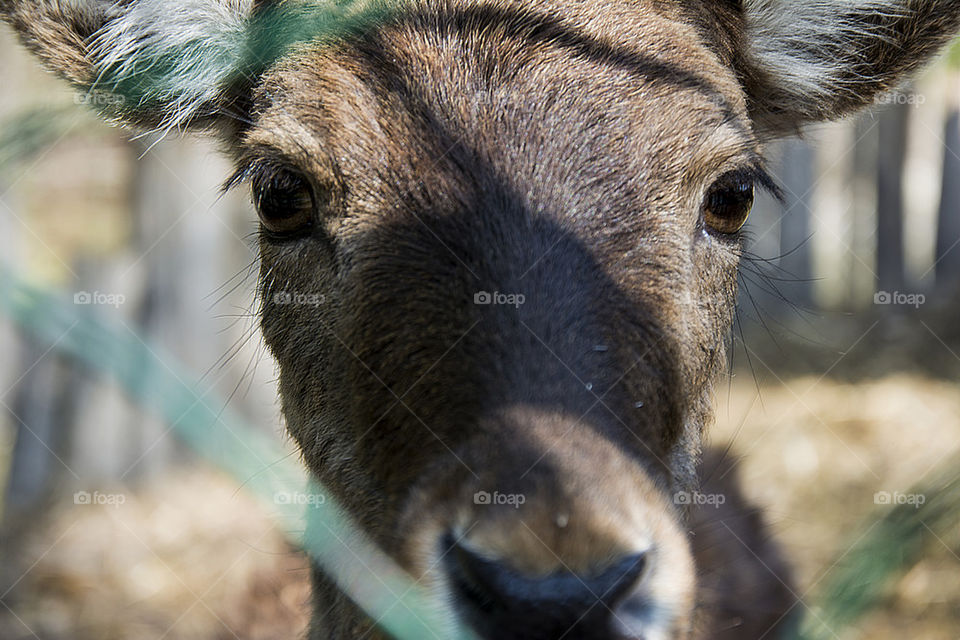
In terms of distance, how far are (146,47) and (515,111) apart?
6.08ft

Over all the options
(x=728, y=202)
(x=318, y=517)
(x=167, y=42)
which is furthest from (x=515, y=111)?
(x=318, y=517)

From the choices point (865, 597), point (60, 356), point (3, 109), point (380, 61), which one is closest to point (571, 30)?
point (380, 61)

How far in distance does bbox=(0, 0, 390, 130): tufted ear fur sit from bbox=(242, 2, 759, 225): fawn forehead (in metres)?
0.24

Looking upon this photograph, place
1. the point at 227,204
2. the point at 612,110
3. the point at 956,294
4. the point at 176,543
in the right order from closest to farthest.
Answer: the point at 612,110 < the point at 176,543 < the point at 227,204 < the point at 956,294

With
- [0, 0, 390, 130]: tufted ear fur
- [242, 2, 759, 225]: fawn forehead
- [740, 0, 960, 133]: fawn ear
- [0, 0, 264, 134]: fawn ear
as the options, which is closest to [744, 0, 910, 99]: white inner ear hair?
[740, 0, 960, 133]: fawn ear

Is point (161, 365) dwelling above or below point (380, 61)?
below

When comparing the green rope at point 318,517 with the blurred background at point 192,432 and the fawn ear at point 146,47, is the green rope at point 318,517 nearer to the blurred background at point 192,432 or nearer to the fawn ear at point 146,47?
the blurred background at point 192,432

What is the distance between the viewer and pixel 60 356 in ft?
27.8

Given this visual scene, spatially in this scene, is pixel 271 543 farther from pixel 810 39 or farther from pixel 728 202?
pixel 810 39

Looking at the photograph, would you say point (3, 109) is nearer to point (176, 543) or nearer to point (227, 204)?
point (227, 204)

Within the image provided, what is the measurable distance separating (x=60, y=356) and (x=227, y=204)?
7.37 feet

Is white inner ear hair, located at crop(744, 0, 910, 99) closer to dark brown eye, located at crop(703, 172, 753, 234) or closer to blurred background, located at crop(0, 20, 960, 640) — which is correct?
blurred background, located at crop(0, 20, 960, 640)

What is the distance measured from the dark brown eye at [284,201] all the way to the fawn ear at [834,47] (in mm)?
2249

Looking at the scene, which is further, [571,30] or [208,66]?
[208,66]
